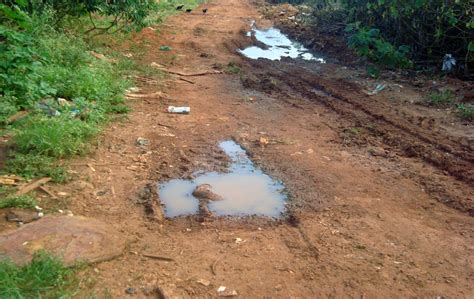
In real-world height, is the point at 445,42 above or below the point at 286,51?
above

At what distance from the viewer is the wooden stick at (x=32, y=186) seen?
413 cm

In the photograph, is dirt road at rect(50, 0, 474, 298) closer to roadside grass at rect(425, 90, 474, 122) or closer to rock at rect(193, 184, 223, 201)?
rock at rect(193, 184, 223, 201)

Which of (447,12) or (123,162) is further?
(447,12)

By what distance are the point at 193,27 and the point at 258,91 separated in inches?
286

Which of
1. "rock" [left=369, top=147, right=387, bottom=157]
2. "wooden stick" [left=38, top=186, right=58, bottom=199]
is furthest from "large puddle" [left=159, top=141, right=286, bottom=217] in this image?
"rock" [left=369, top=147, right=387, bottom=157]

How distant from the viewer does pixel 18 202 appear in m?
3.95

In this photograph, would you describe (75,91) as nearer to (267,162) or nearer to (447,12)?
(267,162)

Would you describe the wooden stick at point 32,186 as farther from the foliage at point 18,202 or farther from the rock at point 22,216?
the rock at point 22,216

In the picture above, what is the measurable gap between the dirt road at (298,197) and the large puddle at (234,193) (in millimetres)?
141

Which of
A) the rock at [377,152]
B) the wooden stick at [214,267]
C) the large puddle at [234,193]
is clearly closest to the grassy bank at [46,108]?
the wooden stick at [214,267]

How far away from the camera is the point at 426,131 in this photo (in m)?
6.50

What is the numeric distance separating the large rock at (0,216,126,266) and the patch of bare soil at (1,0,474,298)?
0.11m

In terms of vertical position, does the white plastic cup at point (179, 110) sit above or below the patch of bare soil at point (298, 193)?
below

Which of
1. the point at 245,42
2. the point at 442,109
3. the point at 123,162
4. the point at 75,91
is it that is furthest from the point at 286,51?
the point at 123,162
